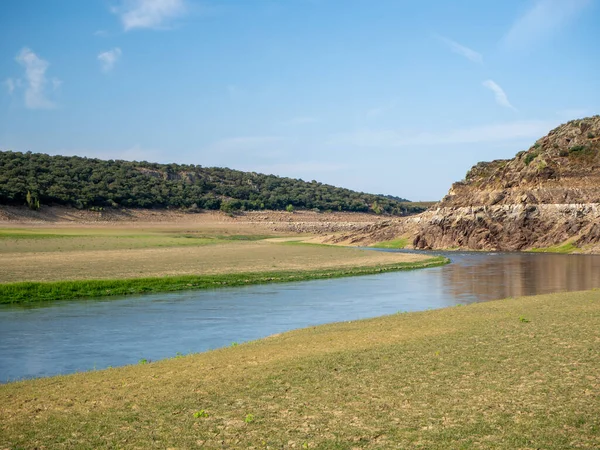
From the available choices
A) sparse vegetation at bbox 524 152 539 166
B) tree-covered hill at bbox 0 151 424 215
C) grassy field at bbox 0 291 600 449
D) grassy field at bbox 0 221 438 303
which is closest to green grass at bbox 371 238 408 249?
grassy field at bbox 0 221 438 303

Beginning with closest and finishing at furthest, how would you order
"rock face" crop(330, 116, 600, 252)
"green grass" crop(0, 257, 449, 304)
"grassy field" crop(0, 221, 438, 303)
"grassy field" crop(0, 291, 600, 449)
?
"grassy field" crop(0, 291, 600, 449) < "green grass" crop(0, 257, 449, 304) < "grassy field" crop(0, 221, 438, 303) < "rock face" crop(330, 116, 600, 252)

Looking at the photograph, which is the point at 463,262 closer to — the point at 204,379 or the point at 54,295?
the point at 54,295

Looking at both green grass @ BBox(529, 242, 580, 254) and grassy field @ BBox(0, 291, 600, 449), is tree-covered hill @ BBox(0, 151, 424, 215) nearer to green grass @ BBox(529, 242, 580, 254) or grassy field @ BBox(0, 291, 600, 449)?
green grass @ BBox(529, 242, 580, 254)

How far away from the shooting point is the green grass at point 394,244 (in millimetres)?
79219

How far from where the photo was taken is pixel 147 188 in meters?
132

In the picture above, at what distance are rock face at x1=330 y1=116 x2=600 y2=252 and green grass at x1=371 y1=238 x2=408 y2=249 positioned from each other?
1.21 meters

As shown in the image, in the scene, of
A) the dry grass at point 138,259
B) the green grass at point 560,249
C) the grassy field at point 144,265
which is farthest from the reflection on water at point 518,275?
the dry grass at point 138,259

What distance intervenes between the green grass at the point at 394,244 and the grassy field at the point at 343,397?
60.9 meters

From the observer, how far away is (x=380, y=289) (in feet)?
122

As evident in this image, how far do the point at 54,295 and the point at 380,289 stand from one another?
58.2ft

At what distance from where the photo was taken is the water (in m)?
19.6

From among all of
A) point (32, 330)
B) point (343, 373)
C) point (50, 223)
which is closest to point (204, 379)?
point (343, 373)

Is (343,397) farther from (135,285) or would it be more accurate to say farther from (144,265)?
(144,265)

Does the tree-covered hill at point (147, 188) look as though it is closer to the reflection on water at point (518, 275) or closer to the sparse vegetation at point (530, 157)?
the sparse vegetation at point (530, 157)
